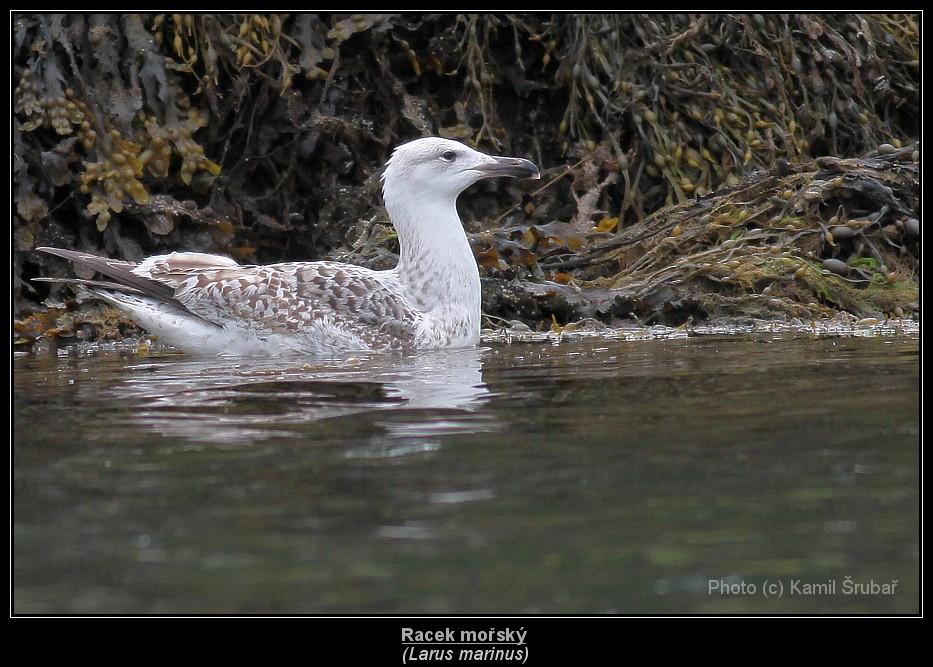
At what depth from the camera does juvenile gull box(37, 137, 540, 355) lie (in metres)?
6.54

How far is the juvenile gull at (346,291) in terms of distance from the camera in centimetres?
654

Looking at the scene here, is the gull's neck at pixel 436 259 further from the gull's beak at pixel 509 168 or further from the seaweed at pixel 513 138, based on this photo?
the seaweed at pixel 513 138

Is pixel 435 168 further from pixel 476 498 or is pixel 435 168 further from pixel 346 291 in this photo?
pixel 476 498

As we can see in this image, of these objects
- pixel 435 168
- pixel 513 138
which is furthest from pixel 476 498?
pixel 513 138

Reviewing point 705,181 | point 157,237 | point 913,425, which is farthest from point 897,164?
point 913,425

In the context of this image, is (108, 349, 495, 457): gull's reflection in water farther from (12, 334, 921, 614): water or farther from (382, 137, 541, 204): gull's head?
(382, 137, 541, 204): gull's head

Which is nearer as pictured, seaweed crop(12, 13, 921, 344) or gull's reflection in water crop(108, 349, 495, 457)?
gull's reflection in water crop(108, 349, 495, 457)

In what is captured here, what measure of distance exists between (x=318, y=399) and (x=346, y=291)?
2.06 metres

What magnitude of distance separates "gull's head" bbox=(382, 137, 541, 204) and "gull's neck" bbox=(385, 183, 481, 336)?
3 cm

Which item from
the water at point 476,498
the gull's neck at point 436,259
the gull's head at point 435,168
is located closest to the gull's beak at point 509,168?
the gull's head at point 435,168

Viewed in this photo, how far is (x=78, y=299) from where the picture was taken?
7746 mm

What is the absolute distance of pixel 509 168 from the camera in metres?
6.86

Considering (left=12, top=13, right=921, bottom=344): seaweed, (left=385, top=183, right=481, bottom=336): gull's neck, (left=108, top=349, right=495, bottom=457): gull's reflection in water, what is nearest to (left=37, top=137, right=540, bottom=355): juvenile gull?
(left=385, top=183, right=481, bottom=336): gull's neck
